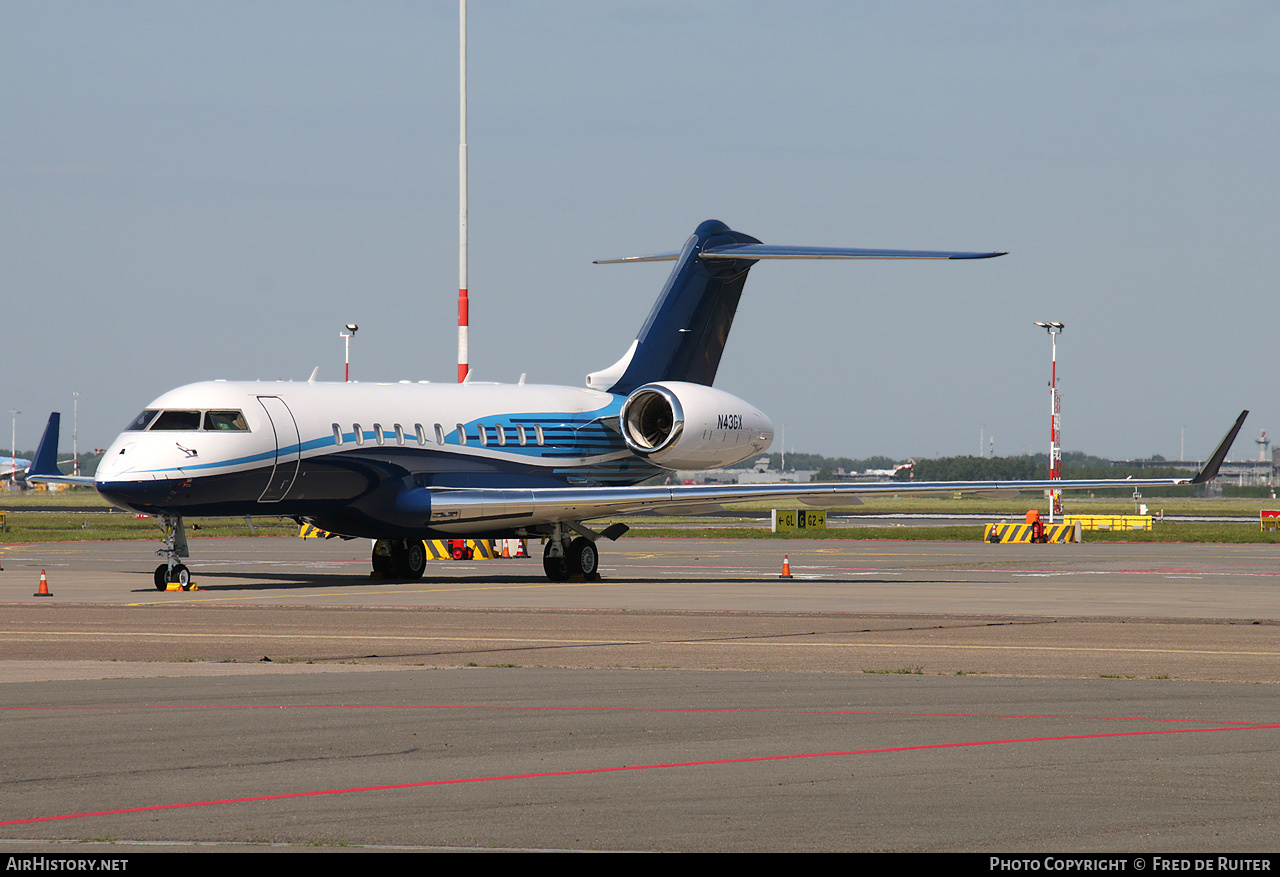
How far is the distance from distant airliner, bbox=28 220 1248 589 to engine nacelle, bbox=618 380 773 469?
0.15 ft

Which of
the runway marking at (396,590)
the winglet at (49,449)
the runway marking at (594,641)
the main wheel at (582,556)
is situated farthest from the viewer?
the winglet at (49,449)

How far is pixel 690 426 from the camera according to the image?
33562mm

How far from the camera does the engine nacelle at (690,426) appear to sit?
110 feet

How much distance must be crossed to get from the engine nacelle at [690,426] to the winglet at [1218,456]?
404 inches

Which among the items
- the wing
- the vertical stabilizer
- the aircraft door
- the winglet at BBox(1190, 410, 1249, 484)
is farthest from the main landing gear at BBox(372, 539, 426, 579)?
the winglet at BBox(1190, 410, 1249, 484)

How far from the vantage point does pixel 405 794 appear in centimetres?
905

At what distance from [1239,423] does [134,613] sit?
20622 mm

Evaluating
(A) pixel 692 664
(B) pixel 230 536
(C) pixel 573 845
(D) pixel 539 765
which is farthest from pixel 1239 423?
(B) pixel 230 536

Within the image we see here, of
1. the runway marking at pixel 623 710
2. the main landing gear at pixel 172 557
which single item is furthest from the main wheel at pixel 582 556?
the runway marking at pixel 623 710

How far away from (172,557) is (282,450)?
2.89 m

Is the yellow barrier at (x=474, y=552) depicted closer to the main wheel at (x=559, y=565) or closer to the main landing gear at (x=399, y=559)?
the main landing gear at (x=399, y=559)

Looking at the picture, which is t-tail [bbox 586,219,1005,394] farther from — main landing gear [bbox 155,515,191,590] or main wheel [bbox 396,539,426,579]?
main landing gear [bbox 155,515,191,590]

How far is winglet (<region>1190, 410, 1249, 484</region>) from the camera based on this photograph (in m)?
29.0

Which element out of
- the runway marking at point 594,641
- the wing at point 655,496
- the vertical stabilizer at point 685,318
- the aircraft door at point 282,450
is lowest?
the runway marking at point 594,641
